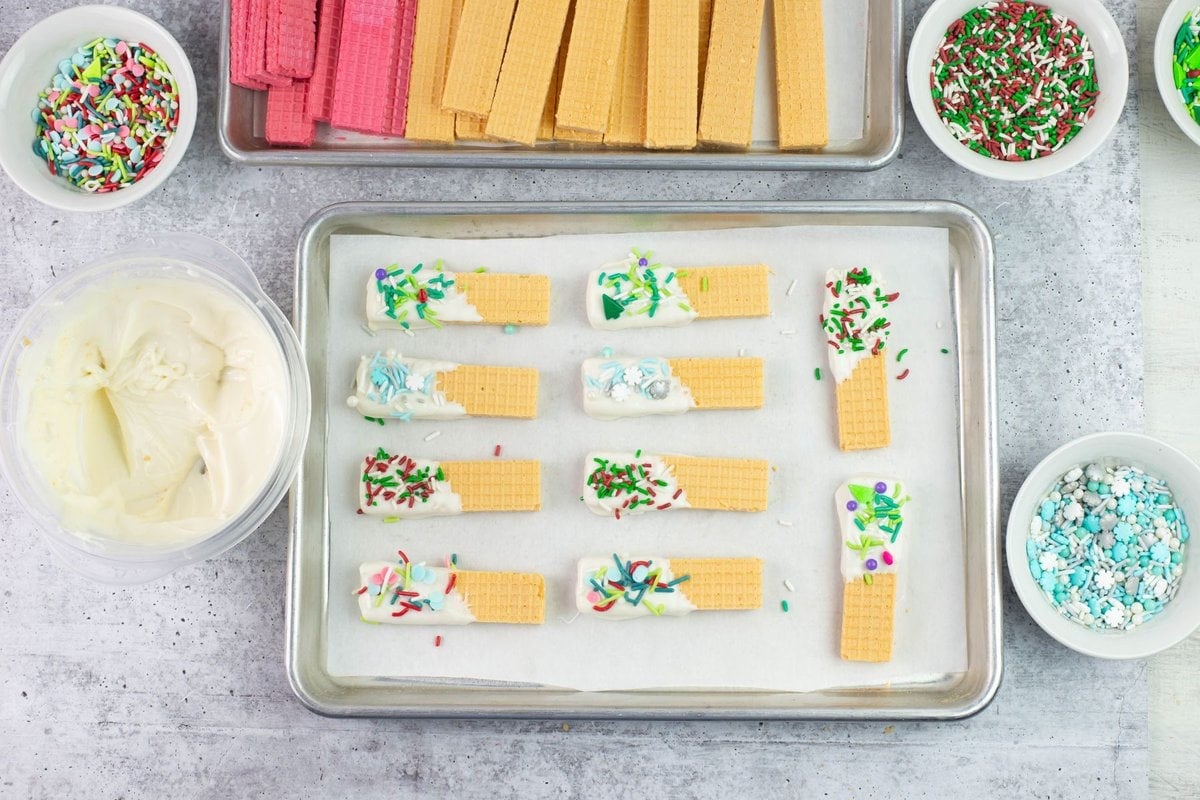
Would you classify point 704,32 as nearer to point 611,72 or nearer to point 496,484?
point 611,72

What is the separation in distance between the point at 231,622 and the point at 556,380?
34.7 inches

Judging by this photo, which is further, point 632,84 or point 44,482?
point 632,84

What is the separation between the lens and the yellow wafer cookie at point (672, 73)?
224 centimetres

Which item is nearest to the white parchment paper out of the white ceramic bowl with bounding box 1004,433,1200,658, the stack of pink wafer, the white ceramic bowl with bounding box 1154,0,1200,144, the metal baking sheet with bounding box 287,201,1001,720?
the metal baking sheet with bounding box 287,201,1001,720

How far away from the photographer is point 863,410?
7.26ft

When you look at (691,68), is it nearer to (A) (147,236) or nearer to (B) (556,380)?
(B) (556,380)

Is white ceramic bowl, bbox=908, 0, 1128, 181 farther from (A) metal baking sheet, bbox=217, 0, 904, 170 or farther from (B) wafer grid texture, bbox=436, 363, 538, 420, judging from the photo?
(B) wafer grid texture, bbox=436, 363, 538, 420

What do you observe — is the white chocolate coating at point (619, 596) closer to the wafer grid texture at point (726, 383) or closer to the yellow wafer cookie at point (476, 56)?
the wafer grid texture at point (726, 383)

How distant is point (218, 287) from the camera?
6.79 ft

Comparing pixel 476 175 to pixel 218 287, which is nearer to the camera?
pixel 218 287

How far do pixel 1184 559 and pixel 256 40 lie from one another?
2.20 m

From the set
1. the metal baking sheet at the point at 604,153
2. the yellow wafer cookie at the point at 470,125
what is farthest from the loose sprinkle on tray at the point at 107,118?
the yellow wafer cookie at the point at 470,125

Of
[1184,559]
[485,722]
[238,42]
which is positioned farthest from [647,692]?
[238,42]

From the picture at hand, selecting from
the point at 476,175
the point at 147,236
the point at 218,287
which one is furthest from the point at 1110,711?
the point at 147,236
